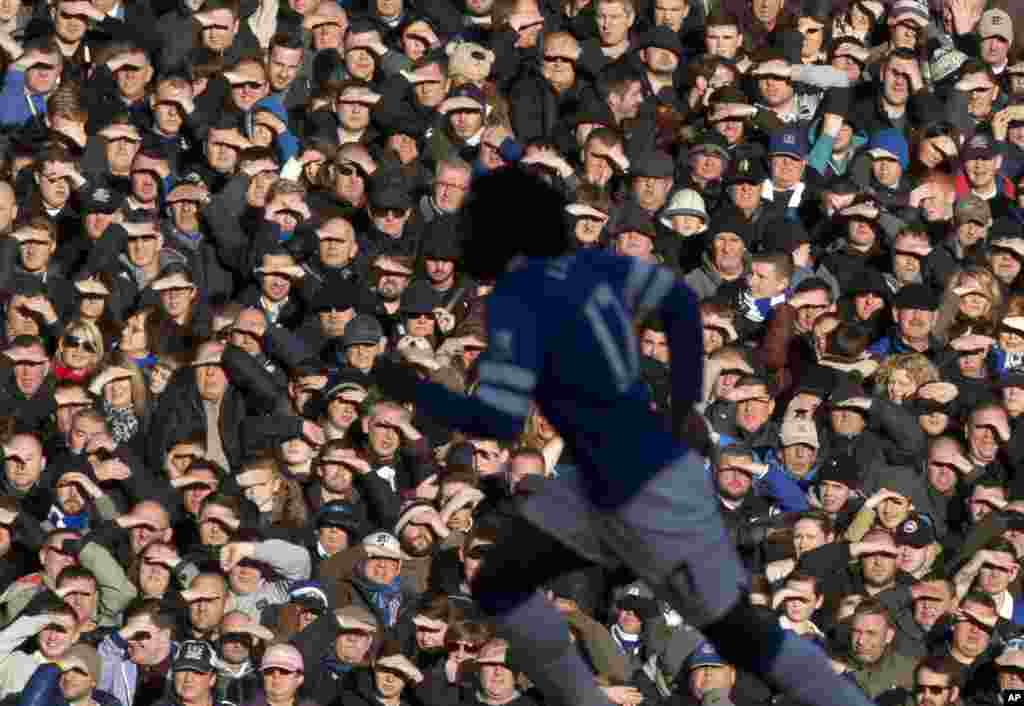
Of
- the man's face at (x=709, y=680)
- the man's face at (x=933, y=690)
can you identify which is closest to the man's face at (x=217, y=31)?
the man's face at (x=709, y=680)

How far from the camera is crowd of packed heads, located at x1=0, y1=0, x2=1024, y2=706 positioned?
18.4 metres

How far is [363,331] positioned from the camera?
19953 mm

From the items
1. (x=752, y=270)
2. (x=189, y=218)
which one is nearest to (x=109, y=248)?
(x=189, y=218)

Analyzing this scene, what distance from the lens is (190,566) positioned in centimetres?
1888

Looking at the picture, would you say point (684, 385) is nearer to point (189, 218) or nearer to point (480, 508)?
point (480, 508)

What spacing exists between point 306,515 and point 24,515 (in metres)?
1.52

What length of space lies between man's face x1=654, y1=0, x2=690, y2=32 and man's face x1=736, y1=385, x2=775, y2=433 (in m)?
3.80

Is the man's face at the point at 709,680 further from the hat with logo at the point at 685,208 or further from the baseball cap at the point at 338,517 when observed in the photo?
the hat with logo at the point at 685,208

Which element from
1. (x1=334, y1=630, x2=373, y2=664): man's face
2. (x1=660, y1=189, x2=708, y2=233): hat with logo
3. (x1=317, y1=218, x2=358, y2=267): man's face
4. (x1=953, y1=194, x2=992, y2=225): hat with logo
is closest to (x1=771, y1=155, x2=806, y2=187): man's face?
(x1=660, y1=189, x2=708, y2=233): hat with logo

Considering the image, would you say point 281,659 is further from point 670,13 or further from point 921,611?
point 670,13

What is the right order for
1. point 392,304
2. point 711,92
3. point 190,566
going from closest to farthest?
point 190,566 → point 392,304 → point 711,92

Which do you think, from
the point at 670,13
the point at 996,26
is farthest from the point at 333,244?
the point at 996,26

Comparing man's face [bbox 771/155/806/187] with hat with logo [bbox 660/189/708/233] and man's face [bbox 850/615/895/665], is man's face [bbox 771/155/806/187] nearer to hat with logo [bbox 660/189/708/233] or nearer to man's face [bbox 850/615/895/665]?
hat with logo [bbox 660/189/708/233]

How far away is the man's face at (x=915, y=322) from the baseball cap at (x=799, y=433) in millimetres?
1110
